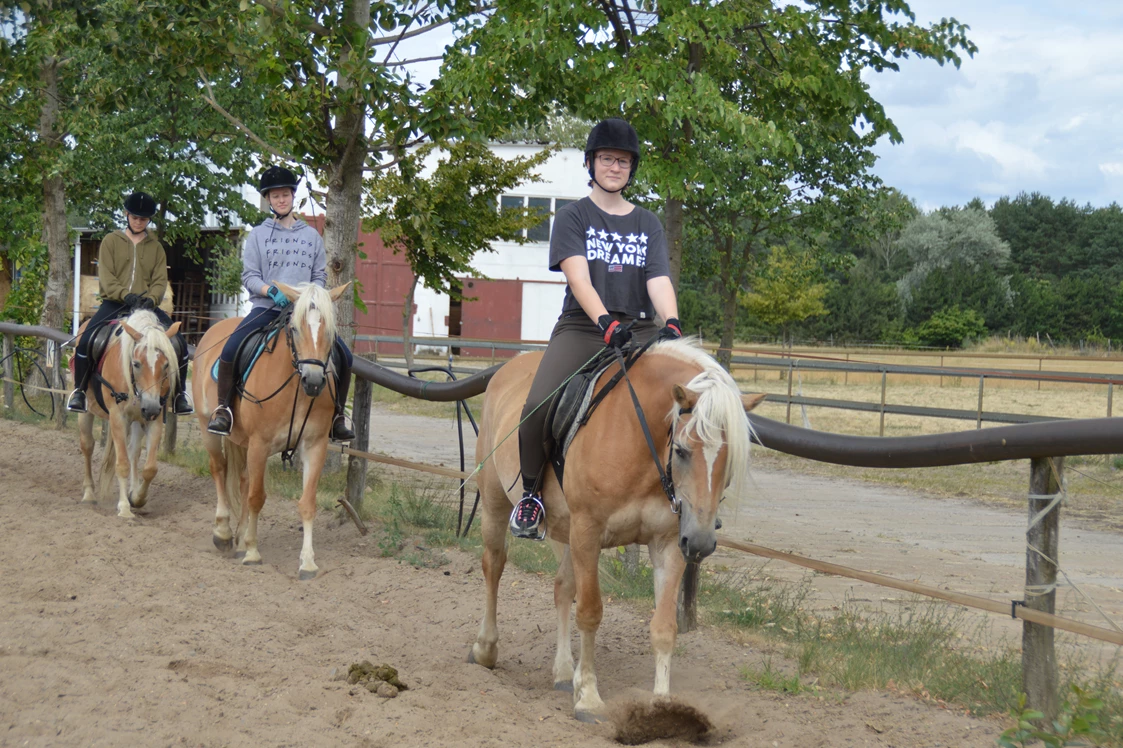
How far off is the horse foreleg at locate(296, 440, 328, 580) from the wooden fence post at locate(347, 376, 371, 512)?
0.72 metres

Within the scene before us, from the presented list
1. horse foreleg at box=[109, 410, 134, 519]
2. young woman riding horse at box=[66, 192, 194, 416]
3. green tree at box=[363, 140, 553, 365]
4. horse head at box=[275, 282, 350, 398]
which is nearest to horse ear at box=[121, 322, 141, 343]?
young woman riding horse at box=[66, 192, 194, 416]

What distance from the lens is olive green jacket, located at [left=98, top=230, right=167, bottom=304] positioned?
9773 mm

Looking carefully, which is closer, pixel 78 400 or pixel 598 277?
pixel 598 277

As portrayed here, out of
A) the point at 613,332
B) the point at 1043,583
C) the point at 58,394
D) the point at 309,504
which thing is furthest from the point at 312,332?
the point at 58,394

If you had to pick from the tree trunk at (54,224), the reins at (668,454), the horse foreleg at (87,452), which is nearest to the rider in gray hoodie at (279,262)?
the horse foreleg at (87,452)

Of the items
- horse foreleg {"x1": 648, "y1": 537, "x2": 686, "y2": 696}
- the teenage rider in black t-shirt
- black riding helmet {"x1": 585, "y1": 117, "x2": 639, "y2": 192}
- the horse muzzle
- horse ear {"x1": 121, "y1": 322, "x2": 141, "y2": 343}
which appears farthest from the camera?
horse ear {"x1": 121, "y1": 322, "x2": 141, "y2": 343}

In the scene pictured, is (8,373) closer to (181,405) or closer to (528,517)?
(181,405)

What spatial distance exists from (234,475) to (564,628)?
13.9ft

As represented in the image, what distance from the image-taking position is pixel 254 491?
7.64m

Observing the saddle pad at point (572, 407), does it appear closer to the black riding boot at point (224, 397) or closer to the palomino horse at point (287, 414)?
the palomino horse at point (287, 414)

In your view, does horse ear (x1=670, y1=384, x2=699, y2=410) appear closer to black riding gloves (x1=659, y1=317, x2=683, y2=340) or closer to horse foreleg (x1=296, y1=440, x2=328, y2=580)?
black riding gloves (x1=659, y1=317, x2=683, y2=340)

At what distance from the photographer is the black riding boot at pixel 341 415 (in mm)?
7875

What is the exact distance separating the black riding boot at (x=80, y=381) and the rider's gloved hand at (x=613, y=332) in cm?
716

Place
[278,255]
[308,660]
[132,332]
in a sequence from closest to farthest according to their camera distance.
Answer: [308,660] → [278,255] → [132,332]
